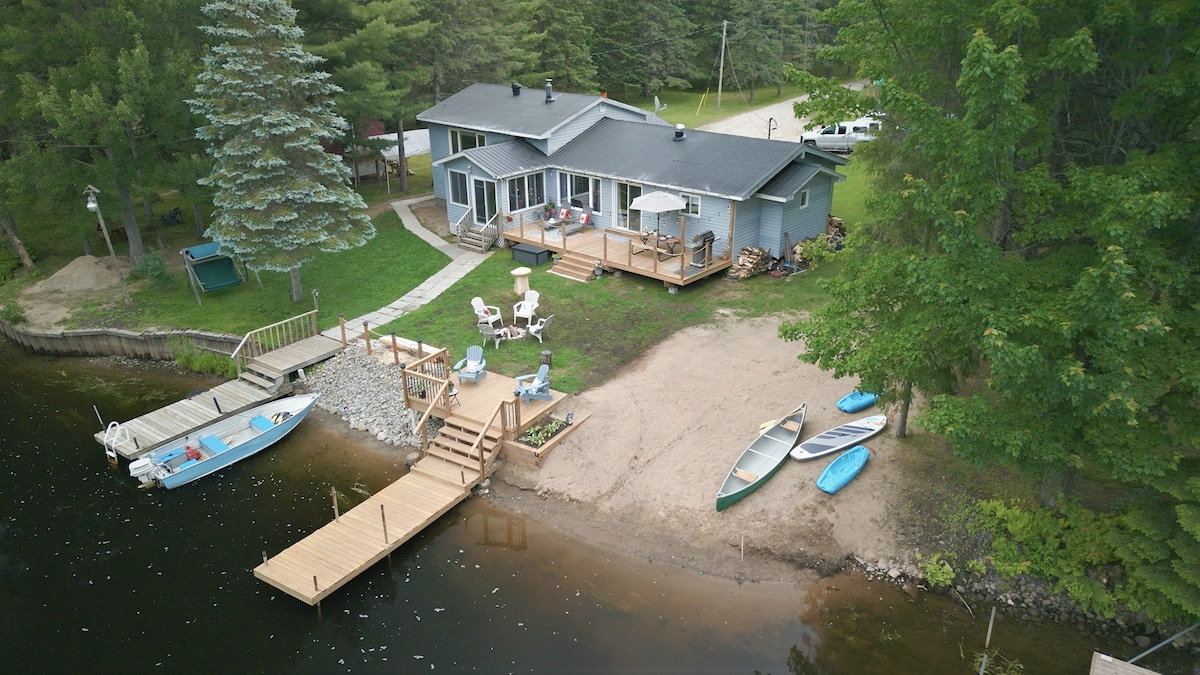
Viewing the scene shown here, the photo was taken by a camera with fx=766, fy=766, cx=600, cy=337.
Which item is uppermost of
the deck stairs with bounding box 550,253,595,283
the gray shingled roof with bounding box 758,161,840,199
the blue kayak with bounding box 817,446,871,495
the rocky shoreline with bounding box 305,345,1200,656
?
the gray shingled roof with bounding box 758,161,840,199

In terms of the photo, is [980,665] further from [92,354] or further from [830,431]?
[92,354]

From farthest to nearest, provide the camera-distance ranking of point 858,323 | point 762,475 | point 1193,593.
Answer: point 762,475, point 858,323, point 1193,593

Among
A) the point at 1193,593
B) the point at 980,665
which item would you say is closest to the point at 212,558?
the point at 980,665

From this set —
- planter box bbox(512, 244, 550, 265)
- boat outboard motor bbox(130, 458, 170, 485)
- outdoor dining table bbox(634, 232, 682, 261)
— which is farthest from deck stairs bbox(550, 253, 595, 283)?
boat outboard motor bbox(130, 458, 170, 485)

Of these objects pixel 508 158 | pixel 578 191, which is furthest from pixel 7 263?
pixel 578 191

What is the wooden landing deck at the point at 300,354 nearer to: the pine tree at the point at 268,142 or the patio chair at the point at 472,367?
the pine tree at the point at 268,142

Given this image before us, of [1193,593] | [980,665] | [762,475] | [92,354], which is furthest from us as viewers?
[92,354]

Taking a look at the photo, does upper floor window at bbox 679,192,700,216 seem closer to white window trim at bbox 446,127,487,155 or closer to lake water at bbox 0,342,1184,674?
white window trim at bbox 446,127,487,155
